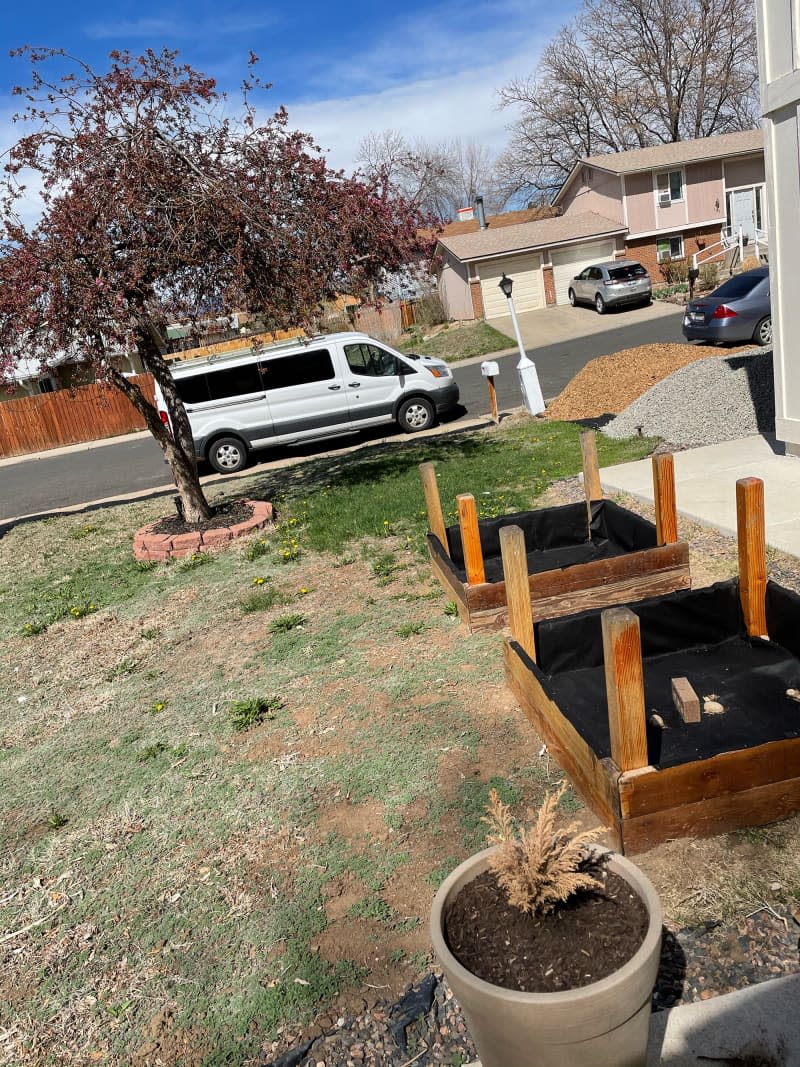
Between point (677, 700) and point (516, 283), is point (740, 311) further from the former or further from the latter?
point (516, 283)

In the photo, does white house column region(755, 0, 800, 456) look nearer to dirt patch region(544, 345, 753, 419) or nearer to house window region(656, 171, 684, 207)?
dirt patch region(544, 345, 753, 419)

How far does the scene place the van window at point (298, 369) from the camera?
47.3 feet

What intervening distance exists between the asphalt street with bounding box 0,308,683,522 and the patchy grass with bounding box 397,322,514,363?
2.12m

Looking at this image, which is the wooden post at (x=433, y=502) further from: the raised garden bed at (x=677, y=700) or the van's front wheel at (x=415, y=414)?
the van's front wheel at (x=415, y=414)

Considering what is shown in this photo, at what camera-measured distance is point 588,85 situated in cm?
4897

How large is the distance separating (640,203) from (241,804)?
36.7m

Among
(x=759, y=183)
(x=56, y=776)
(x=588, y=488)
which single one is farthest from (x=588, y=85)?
(x=56, y=776)

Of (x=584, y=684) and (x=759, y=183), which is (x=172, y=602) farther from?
(x=759, y=183)

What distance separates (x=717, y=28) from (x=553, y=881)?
55.8 meters

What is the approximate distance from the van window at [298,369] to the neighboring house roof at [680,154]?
25.5m

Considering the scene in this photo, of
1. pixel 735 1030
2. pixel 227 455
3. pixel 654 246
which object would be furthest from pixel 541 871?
pixel 654 246

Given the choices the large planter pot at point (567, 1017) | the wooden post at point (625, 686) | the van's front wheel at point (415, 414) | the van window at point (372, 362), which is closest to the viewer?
the large planter pot at point (567, 1017)

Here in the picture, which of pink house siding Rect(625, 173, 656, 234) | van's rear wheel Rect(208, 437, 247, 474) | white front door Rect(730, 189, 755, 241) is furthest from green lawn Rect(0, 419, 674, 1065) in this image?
white front door Rect(730, 189, 755, 241)

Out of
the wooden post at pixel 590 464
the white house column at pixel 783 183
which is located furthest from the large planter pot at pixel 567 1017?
the white house column at pixel 783 183
